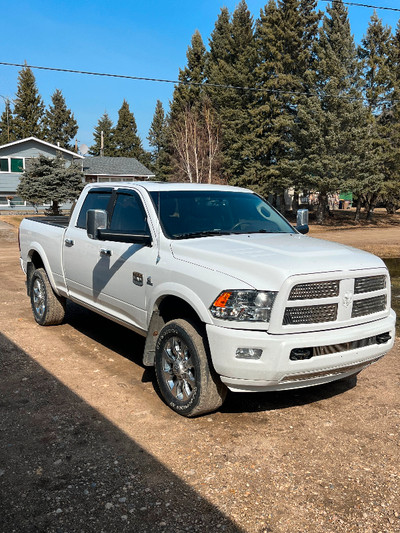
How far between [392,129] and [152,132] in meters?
54.4

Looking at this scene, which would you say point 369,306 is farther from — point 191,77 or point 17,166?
point 191,77

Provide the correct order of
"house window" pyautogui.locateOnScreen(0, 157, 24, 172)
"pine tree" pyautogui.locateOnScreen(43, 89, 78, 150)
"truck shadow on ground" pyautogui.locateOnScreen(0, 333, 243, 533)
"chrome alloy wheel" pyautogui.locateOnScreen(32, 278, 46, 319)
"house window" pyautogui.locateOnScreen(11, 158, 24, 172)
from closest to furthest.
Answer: "truck shadow on ground" pyautogui.locateOnScreen(0, 333, 243, 533) < "chrome alloy wheel" pyautogui.locateOnScreen(32, 278, 46, 319) < "house window" pyautogui.locateOnScreen(0, 157, 24, 172) < "house window" pyautogui.locateOnScreen(11, 158, 24, 172) < "pine tree" pyautogui.locateOnScreen(43, 89, 78, 150)

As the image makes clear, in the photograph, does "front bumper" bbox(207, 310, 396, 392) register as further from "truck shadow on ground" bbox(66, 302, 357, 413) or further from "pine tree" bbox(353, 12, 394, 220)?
"pine tree" bbox(353, 12, 394, 220)

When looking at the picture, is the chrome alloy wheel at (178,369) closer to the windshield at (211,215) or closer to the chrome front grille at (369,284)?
the windshield at (211,215)

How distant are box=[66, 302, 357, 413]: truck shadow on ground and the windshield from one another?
1.58 m

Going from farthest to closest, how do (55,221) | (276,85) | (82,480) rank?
(276,85) → (55,221) → (82,480)

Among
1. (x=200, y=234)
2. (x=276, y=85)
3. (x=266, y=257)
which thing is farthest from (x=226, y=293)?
(x=276, y=85)

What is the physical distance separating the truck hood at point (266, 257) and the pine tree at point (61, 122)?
76.0m

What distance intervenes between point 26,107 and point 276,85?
38876 mm

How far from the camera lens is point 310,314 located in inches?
144

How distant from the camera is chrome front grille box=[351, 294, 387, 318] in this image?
Result: 3.88 m

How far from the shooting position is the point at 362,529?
274 cm

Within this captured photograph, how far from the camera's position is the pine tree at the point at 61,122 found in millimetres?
75750

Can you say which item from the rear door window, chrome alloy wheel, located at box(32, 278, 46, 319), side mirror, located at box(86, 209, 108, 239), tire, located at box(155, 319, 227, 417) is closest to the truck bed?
the rear door window
